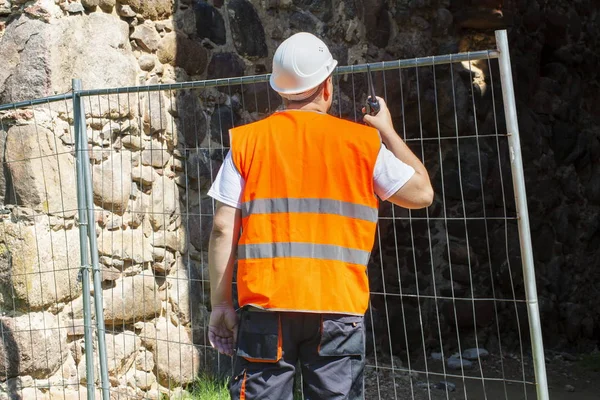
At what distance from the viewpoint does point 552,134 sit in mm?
6922

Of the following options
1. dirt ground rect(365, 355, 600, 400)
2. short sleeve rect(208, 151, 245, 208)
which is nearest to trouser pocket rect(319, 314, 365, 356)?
short sleeve rect(208, 151, 245, 208)

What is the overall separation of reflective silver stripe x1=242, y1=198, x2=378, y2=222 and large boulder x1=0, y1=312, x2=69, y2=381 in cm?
193

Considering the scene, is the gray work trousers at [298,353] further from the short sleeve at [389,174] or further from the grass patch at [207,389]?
the grass patch at [207,389]

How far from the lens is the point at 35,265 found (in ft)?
12.9

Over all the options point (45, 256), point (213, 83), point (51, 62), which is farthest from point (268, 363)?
point (51, 62)

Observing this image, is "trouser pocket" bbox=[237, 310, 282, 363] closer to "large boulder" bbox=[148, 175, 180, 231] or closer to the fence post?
the fence post

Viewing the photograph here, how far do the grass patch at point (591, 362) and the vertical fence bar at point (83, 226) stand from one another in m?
3.90

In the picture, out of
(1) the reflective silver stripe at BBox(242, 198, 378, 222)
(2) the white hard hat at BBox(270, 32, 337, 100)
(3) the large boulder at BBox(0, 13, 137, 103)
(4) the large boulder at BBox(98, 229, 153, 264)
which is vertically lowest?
(4) the large boulder at BBox(98, 229, 153, 264)

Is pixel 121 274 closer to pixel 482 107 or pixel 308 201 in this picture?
pixel 308 201

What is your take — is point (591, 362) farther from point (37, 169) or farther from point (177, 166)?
point (37, 169)

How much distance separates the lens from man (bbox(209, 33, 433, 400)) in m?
2.40

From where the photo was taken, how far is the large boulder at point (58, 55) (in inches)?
158

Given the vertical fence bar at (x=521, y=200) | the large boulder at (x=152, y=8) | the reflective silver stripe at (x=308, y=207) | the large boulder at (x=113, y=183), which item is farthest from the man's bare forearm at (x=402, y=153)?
the large boulder at (x=152, y=8)

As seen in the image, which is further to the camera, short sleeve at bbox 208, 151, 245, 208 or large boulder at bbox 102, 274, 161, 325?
large boulder at bbox 102, 274, 161, 325
